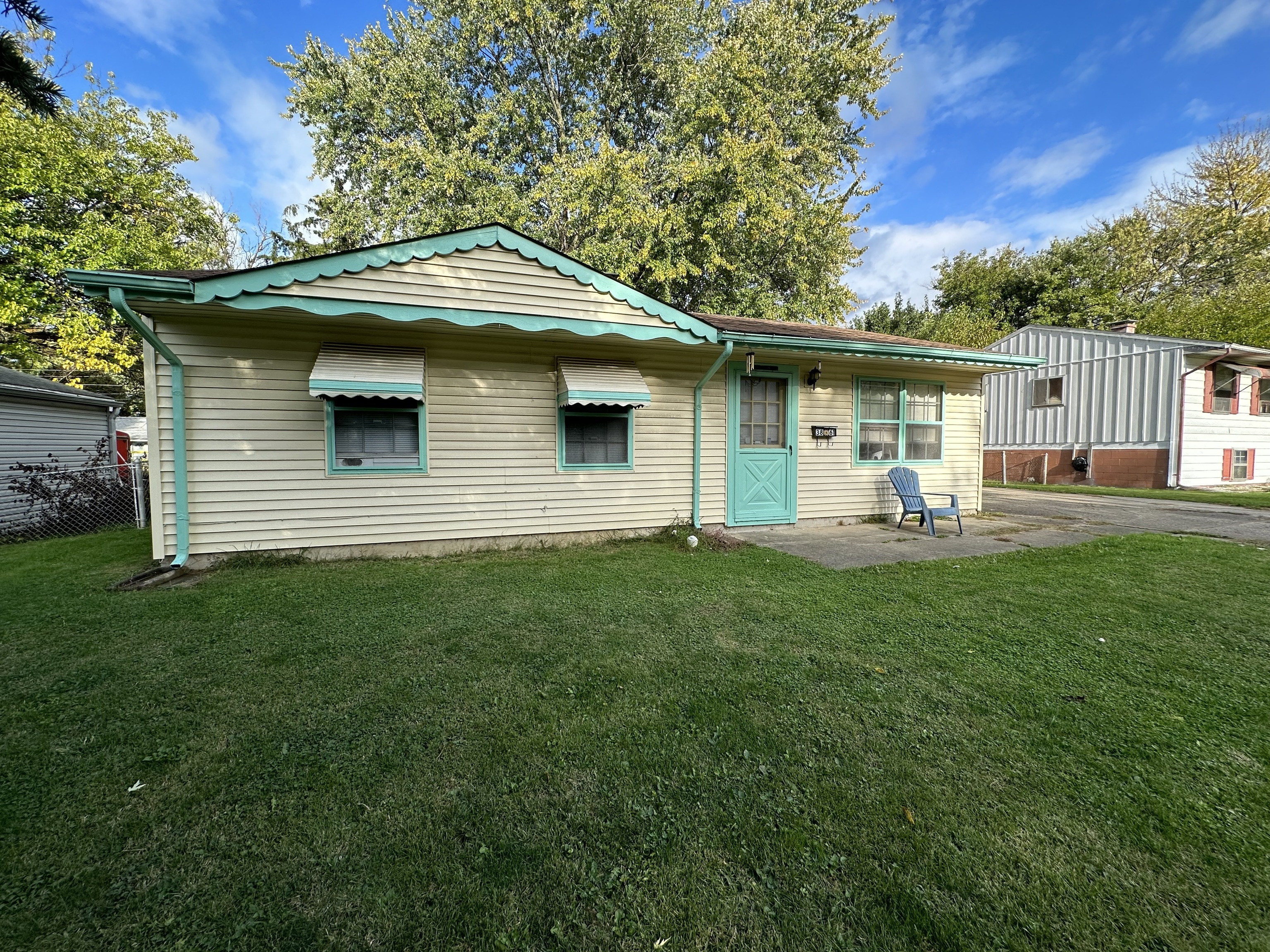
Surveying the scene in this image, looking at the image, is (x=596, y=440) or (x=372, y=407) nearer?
(x=372, y=407)

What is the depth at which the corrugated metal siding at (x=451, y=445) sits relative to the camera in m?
5.06

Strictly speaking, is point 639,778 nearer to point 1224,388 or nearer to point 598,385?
point 598,385

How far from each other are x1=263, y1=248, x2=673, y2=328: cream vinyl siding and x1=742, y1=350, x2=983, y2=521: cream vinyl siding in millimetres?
2259

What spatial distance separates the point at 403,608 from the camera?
3.92 m

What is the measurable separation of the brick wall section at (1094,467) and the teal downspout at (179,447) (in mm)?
17786

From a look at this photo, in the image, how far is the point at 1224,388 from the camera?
12820 mm

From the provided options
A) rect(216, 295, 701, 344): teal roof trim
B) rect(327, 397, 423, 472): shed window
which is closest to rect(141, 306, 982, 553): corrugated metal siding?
rect(327, 397, 423, 472): shed window

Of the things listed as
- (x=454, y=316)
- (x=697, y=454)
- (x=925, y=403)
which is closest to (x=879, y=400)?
(x=925, y=403)

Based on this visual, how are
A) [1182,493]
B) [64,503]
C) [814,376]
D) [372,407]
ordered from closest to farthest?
[372,407] < [814,376] < [64,503] < [1182,493]

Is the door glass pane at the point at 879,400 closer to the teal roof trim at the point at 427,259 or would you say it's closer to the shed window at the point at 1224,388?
the teal roof trim at the point at 427,259

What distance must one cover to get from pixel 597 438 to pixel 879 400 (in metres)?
4.60

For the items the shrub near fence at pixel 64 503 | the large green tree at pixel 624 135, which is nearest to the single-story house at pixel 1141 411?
the large green tree at pixel 624 135

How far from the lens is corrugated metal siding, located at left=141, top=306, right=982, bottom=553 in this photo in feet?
16.6

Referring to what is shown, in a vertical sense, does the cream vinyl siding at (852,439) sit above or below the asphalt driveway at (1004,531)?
above
